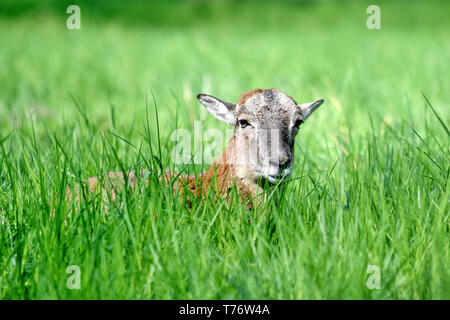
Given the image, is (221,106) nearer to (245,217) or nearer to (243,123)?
(243,123)

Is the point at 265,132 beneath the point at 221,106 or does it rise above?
beneath

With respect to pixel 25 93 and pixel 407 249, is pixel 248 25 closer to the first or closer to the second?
pixel 25 93

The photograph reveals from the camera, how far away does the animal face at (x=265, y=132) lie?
361 cm

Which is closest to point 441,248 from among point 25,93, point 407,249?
point 407,249

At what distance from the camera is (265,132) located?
3719mm

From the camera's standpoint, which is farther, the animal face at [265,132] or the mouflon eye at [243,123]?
the mouflon eye at [243,123]

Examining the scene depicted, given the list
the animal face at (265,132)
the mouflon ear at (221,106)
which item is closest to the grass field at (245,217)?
the animal face at (265,132)

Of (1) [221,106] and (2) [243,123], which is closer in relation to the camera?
(2) [243,123]

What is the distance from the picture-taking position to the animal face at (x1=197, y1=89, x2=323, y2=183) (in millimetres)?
3611

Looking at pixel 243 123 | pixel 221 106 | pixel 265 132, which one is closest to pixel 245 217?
pixel 265 132

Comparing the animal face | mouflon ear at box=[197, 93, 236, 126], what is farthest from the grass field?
mouflon ear at box=[197, 93, 236, 126]

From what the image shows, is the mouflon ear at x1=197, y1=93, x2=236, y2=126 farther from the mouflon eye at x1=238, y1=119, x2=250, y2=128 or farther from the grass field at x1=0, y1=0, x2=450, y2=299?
the grass field at x1=0, y1=0, x2=450, y2=299

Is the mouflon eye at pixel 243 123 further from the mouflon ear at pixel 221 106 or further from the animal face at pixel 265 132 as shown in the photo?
the mouflon ear at pixel 221 106
